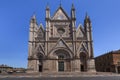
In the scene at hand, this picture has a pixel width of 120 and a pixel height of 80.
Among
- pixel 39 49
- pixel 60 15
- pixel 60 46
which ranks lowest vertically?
pixel 39 49

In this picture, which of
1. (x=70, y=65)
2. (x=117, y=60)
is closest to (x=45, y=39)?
(x=70, y=65)

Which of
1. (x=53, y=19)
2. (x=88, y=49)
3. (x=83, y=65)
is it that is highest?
(x=53, y=19)

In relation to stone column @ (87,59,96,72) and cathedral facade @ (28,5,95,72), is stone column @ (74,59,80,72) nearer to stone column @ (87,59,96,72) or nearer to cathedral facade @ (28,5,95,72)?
cathedral facade @ (28,5,95,72)

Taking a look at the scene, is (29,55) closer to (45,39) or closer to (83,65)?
(45,39)

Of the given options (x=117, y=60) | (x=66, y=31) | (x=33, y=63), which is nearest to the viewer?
(x=33, y=63)

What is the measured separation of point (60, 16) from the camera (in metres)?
51.0

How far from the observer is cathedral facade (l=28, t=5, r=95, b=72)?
153ft

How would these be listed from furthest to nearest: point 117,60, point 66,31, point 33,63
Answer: point 117,60 < point 66,31 < point 33,63

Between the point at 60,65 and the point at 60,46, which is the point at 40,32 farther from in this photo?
the point at 60,65

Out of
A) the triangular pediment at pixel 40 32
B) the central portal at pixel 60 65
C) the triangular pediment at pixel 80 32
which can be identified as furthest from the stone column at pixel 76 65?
the triangular pediment at pixel 40 32

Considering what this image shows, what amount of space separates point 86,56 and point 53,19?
1254 centimetres

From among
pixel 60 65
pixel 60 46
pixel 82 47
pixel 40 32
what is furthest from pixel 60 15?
pixel 60 65

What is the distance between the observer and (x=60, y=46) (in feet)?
157

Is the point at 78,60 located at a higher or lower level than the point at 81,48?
lower
